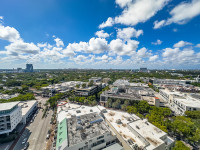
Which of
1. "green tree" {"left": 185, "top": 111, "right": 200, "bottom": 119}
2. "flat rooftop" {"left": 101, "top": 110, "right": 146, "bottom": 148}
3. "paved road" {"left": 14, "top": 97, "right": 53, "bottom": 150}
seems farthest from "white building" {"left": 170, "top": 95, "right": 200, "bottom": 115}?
"paved road" {"left": 14, "top": 97, "right": 53, "bottom": 150}

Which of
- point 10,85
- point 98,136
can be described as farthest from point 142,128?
point 10,85

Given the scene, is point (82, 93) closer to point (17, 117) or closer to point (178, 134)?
point (17, 117)

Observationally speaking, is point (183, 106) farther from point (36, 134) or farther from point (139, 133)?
point (36, 134)

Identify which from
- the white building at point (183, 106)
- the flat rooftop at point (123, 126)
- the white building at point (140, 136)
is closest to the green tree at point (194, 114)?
the white building at point (183, 106)

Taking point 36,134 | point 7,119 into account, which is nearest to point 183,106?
point 36,134

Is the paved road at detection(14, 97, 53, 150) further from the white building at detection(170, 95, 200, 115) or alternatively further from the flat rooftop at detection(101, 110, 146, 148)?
the white building at detection(170, 95, 200, 115)

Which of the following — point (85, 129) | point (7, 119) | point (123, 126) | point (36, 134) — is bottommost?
point (36, 134)

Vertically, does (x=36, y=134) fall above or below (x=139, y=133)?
below
